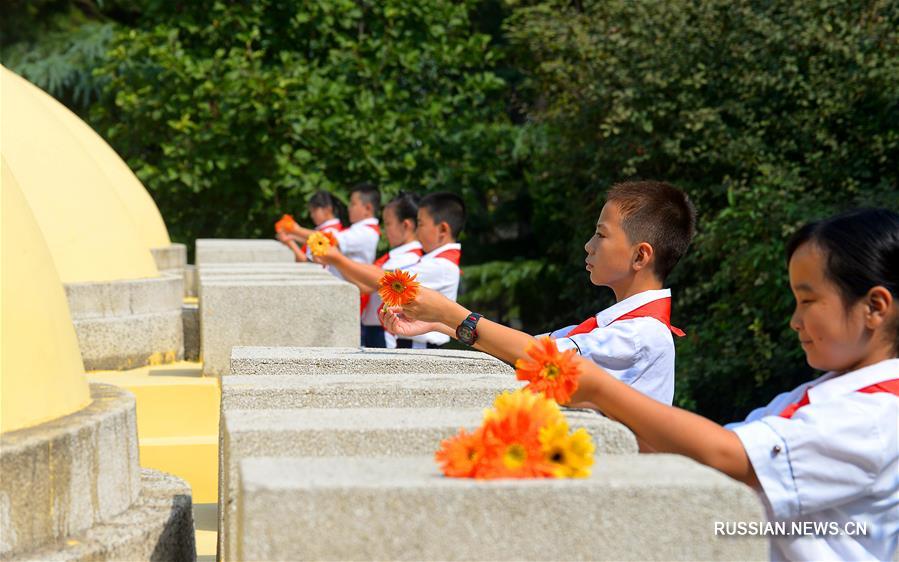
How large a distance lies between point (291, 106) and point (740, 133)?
5971 millimetres

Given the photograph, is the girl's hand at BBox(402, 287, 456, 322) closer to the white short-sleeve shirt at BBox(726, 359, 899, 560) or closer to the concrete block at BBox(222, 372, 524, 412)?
the concrete block at BBox(222, 372, 524, 412)

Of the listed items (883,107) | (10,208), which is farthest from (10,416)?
(883,107)

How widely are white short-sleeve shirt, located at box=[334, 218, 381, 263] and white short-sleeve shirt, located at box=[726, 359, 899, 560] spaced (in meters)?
7.08

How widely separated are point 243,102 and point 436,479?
13.4m

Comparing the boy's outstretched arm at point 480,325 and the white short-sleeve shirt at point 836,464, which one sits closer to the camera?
the white short-sleeve shirt at point 836,464

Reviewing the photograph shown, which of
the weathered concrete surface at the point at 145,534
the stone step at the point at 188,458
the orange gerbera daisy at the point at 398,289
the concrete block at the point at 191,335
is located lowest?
the stone step at the point at 188,458

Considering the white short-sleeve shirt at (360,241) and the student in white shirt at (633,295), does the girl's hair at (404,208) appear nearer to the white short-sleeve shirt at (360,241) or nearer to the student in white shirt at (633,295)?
the white short-sleeve shirt at (360,241)

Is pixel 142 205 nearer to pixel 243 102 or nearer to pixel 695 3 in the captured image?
pixel 243 102

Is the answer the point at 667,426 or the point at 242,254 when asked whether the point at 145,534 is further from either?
the point at 242,254

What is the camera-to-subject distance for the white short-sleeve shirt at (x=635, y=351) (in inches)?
128

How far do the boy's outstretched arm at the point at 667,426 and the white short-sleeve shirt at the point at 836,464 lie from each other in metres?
0.03

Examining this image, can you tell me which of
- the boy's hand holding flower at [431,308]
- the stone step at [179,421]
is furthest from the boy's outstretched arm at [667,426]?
the stone step at [179,421]

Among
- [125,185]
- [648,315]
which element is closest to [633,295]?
[648,315]

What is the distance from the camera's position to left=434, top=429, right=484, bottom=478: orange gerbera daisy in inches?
84.4
